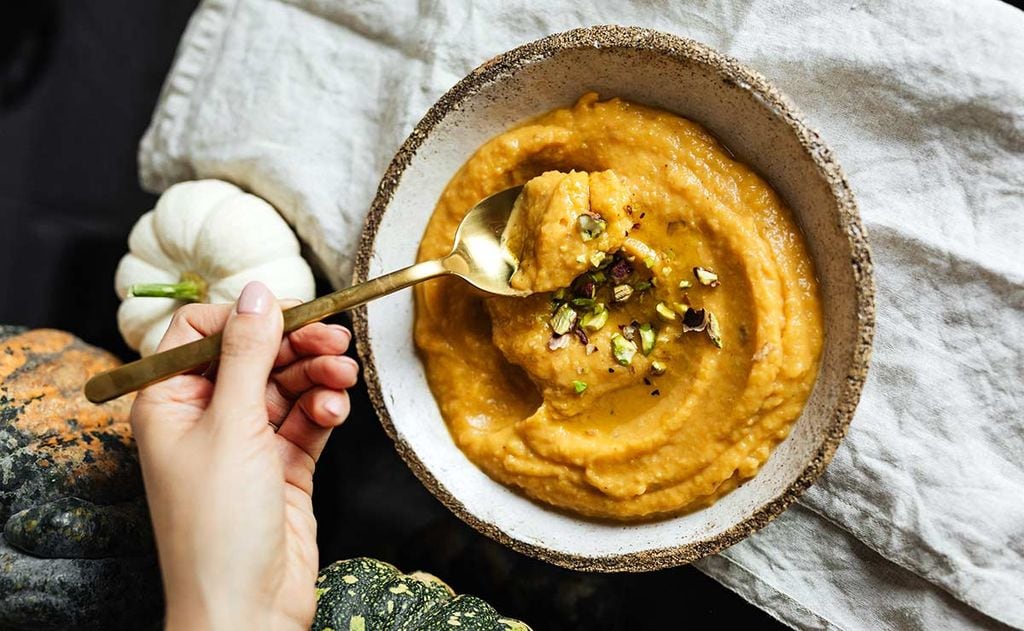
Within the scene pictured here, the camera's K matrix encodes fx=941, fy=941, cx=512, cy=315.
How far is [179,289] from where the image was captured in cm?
245

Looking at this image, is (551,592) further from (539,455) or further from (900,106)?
(900,106)

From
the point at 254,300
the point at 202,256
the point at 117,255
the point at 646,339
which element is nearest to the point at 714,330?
the point at 646,339

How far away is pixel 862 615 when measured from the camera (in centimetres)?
231

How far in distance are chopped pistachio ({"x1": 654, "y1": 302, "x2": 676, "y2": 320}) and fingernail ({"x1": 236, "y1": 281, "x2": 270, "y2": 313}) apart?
32.6 inches

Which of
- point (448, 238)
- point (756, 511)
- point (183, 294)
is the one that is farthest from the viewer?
point (183, 294)

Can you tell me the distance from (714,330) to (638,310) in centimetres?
19

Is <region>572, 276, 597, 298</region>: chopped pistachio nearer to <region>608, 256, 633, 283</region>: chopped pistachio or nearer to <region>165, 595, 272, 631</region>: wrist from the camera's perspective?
<region>608, 256, 633, 283</region>: chopped pistachio

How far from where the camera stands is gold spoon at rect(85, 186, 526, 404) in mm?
1727

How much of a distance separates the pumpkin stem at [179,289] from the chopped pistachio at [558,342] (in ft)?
3.38

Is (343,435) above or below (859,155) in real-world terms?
below

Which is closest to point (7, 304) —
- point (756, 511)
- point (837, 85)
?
point (756, 511)

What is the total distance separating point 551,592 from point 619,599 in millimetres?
189

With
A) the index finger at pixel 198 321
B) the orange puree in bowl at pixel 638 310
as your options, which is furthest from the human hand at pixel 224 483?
the orange puree in bowl at pixel 638 310

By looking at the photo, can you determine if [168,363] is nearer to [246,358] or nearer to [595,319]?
[246,358]
